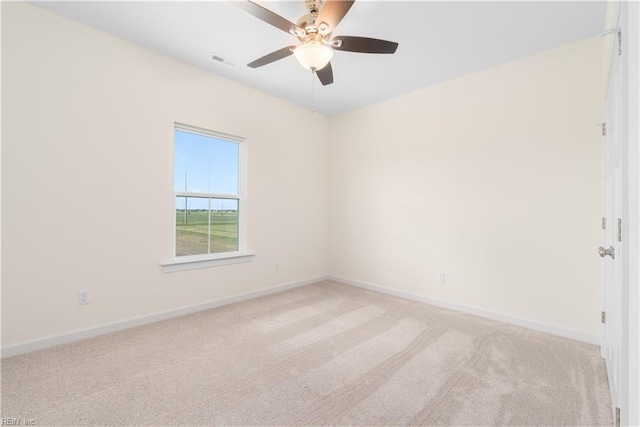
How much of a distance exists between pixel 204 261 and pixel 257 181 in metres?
1.27

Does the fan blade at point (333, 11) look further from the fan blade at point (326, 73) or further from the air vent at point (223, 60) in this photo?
the air vent at point (223, 60)

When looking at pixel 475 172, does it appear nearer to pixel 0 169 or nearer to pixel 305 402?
pixel 305 402

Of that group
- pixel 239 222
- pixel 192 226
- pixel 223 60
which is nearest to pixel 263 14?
pixel 223 60

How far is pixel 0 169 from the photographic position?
2.18 metres

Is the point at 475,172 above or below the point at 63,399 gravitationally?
above

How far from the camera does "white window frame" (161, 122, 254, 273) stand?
319 centimetres

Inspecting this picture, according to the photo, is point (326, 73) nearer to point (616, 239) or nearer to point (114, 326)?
point (616, 239)

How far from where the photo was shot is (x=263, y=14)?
1.84 meters

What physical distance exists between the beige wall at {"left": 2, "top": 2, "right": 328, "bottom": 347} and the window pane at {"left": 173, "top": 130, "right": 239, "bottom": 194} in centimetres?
20

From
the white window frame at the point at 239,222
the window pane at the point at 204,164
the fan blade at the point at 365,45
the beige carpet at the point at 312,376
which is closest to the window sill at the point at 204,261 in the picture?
the white window frame at the point at 239,222

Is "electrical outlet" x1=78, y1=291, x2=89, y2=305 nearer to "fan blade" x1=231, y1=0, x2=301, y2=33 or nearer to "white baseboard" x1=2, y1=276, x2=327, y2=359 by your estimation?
"white baseboard" x1=2, y1=276, x2=327, y2=359

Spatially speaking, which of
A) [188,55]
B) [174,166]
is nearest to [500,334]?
[174,166]

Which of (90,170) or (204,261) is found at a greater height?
(90,170)

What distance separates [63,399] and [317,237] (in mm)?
3502
